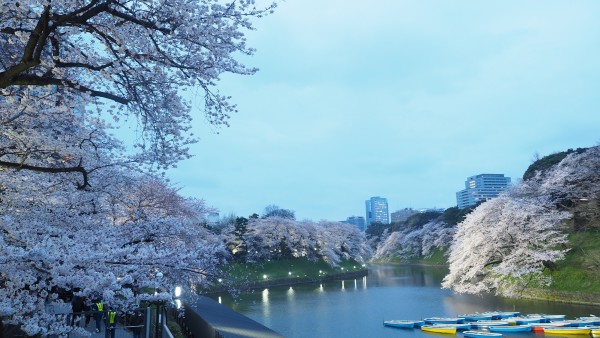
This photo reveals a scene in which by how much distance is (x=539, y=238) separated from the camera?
2267cm

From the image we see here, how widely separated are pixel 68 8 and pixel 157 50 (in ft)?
4.52

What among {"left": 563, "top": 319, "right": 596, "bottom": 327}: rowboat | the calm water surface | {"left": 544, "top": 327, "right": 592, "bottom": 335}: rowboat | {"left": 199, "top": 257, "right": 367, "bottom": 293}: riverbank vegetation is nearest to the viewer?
{"left": 544, "top": 327, "right": 592, "bottom": 335}: rowboat

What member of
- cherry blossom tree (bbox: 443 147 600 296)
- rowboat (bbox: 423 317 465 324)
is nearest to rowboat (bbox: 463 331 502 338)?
rowboat (bbox: 423 317 465 324)

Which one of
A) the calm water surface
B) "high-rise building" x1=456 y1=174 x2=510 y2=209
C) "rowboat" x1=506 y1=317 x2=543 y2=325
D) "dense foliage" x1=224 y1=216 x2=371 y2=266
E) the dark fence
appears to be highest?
"high-rise building" x1=456 y1=174 x2=510 y2=209

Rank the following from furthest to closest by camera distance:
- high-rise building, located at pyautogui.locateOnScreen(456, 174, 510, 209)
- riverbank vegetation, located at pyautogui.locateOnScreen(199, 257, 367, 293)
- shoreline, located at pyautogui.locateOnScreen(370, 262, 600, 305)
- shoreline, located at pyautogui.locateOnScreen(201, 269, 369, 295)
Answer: high-rise building, located at pyautogui.locateOnScreen(456, 174, 510, 209) < riverbank vegetation, located at pyautogui.locateOnScreen(199, 257, 367, 293) < shoreline, located at pyautogui.locateOnScreen(201, 269, 369, 295) < shoreline, located at pyautogui.locateOnScreen(370, 262, 600, 305)

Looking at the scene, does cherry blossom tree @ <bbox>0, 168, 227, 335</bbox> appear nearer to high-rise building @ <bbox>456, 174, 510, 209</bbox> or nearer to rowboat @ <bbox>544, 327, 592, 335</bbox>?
rowboat @ <bbox>544, 327, 592, 335</bbox>

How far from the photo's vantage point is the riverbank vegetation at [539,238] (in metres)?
22.7

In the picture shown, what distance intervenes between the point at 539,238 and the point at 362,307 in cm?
1071

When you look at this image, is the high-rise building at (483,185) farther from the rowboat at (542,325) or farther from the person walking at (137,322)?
the person walking at (137,322)

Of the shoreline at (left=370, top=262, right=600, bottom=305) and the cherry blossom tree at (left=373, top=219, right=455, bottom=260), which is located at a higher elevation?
the cherry blossom tree at (left=373, top=219, right=455, bottom=260)

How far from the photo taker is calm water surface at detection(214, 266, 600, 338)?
1828cm

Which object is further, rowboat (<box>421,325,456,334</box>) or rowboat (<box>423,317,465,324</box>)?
rowboat (<box>423,317,465,324</box>)

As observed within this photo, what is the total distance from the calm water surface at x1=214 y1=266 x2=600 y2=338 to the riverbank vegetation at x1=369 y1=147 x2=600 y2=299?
1277mm

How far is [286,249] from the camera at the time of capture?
43.8 m
